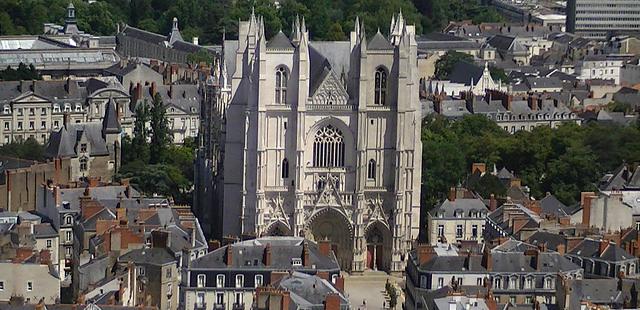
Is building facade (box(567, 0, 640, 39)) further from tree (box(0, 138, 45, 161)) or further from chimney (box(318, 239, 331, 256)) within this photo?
chimney (box(318, 239, 331, 256))

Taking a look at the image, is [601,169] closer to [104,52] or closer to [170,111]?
[170,111]

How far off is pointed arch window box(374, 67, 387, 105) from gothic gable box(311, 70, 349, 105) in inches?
61.9

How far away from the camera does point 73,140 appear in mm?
99250

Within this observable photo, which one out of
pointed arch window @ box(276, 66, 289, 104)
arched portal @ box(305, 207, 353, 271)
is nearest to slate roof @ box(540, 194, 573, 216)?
arched portal @ box(305, 207, 353, 271)

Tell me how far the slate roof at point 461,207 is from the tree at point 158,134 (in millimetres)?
21421

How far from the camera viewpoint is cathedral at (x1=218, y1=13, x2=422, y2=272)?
284 ft

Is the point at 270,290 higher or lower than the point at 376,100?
lower

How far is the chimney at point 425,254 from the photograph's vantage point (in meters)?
71.1

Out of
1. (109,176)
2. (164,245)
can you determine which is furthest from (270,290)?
(109,176)

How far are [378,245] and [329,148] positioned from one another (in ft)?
16.8

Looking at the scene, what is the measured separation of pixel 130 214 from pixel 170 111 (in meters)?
40.8

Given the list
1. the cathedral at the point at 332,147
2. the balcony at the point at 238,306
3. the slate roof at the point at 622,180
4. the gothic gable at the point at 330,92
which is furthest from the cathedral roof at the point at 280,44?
the balcony at the point at 238,306

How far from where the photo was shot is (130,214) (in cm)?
7819

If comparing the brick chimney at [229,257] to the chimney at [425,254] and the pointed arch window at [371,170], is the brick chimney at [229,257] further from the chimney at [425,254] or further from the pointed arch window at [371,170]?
the pointed arch window at [371,170]
